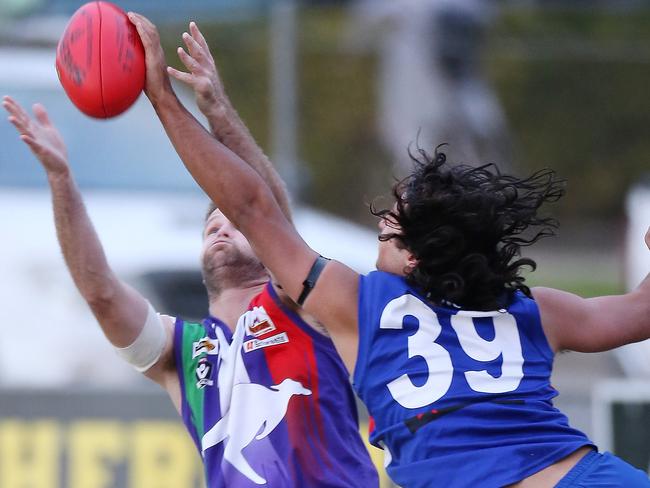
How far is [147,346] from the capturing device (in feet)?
12.8

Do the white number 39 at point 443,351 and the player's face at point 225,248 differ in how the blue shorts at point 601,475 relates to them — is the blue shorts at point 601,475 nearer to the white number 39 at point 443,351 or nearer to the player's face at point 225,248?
the white number 39 at point 443,351

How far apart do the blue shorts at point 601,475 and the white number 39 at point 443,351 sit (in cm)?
26

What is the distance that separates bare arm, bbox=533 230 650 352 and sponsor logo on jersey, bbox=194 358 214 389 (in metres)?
1.03

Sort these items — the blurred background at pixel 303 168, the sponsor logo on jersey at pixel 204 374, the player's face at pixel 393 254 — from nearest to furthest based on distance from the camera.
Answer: the player's face at pixel 393 254 < the sponsor logo on jersey at pixel 204 374 < the blurred background at pixel 303 168

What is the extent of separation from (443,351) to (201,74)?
41.2 inches

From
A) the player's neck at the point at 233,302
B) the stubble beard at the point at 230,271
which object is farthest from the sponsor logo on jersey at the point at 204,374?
the stubble beard at the point at 230,271

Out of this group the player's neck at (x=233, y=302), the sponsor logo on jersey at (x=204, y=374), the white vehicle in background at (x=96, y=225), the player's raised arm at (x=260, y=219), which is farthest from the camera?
the white vehicle in background at (x=96, y=225)

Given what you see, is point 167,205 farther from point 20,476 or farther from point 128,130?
point 20,476

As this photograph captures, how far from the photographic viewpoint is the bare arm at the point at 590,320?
132 inches

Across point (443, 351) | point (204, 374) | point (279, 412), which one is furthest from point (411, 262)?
point (204, 374)

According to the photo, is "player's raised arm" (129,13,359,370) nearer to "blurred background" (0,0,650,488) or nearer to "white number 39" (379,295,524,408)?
"white number 39" (379,295,524,408)

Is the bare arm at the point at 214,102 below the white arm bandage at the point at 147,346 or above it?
above

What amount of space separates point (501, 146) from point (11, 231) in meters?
8.40

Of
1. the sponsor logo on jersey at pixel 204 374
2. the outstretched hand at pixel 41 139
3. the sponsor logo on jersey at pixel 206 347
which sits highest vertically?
the outstretched hand at pixel 41 139
